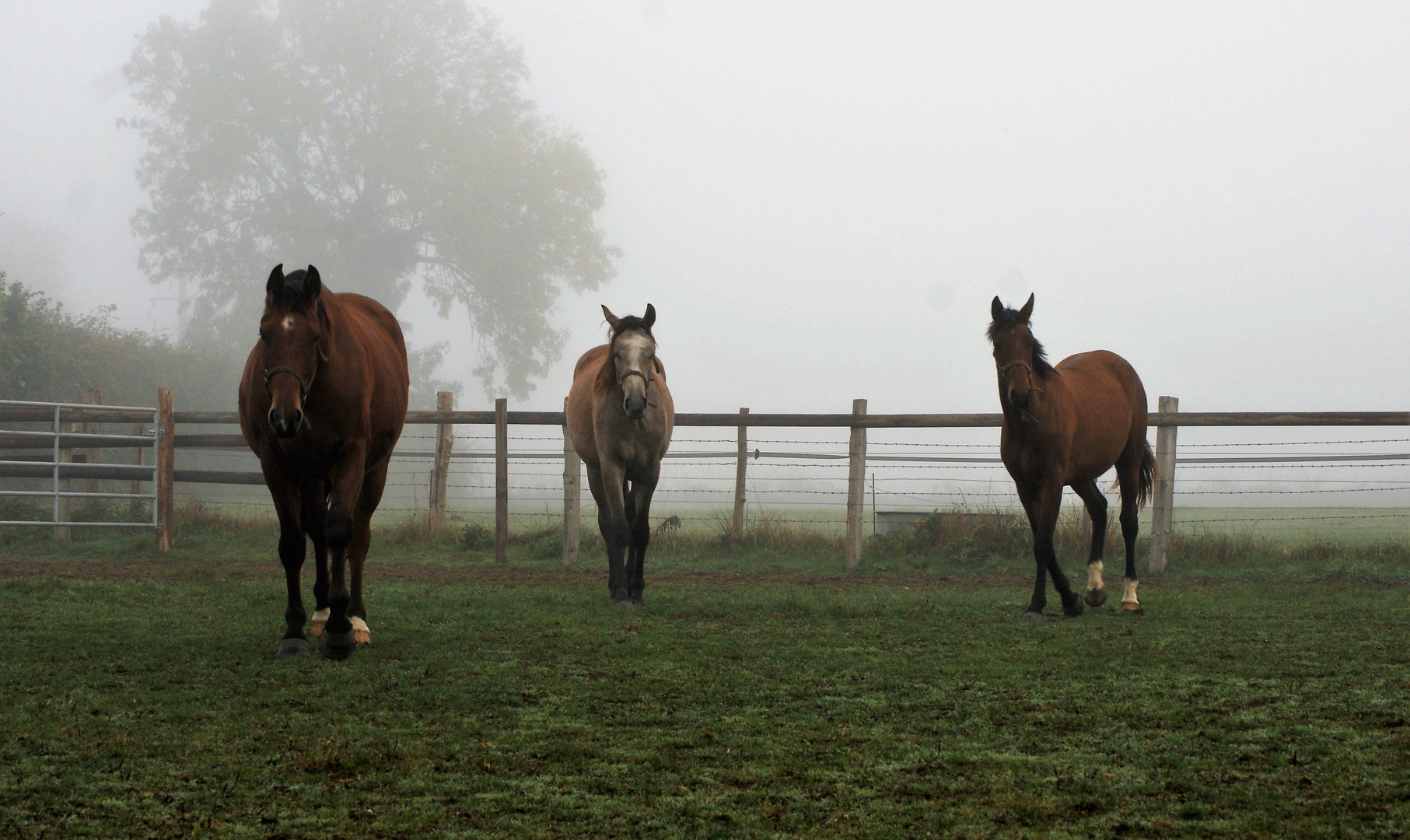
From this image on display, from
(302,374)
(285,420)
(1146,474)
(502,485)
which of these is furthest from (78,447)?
(1146,474)

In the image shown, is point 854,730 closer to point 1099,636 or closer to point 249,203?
point 1099,636

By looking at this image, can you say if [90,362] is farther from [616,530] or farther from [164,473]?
[616,530]

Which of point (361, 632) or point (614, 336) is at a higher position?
point (614, 336)

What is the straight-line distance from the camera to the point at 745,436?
11250 mm

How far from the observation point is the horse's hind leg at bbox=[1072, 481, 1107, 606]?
664 centimetres

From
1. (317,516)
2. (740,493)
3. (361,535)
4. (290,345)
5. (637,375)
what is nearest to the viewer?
(290,345)

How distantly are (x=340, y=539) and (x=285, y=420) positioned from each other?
715 mm

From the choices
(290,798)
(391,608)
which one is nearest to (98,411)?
(391,608)

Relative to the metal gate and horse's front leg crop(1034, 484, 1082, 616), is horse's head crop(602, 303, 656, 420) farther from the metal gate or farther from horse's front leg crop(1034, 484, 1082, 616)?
the metal gate

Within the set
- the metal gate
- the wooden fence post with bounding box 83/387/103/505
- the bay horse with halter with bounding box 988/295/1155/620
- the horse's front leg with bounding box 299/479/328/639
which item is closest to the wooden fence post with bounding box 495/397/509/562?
the metal gate

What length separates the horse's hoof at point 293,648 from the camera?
14.8 ft

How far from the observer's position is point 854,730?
318 cm

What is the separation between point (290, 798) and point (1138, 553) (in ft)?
28.8

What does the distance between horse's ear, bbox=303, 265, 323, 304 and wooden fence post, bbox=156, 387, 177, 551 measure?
734 centimetres
